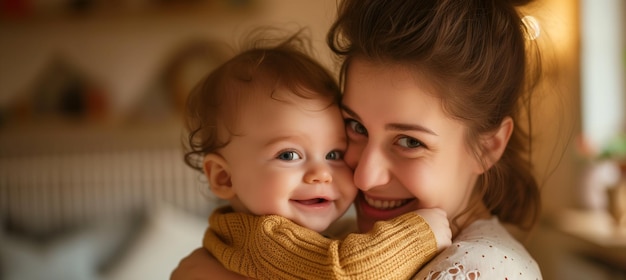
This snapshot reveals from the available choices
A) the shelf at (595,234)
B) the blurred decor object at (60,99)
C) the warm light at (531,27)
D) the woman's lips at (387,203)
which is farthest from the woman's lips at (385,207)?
the blurred decor object at (60,99)

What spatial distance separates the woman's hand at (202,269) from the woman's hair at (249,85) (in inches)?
8.2

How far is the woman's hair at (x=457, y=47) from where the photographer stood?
3.36 ft

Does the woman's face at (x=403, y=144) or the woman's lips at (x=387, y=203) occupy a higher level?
the woman's face at (x=403, y=144)

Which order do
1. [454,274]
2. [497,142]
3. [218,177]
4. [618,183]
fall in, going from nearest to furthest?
[454,274] < [497,142] < [218,177] < [618,183]

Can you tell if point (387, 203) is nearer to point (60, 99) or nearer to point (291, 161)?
point (291, 161)

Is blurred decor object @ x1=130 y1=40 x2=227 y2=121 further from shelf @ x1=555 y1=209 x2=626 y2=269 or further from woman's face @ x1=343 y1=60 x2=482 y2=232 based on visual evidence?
woman's face @ x1=343 y1=60 x2=482 y2=232

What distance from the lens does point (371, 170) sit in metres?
1.07

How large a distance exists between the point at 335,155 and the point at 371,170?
12 cm

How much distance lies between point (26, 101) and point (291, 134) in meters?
3.27

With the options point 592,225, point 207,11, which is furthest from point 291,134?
point 207,11

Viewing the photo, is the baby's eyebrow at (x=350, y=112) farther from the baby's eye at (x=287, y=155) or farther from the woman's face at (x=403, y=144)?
the baby's eye at (x=287, y=155)

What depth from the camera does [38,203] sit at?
371 cm

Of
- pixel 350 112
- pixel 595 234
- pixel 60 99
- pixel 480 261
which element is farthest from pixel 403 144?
pixel 60 99

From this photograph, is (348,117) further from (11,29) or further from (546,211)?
(11,29)
